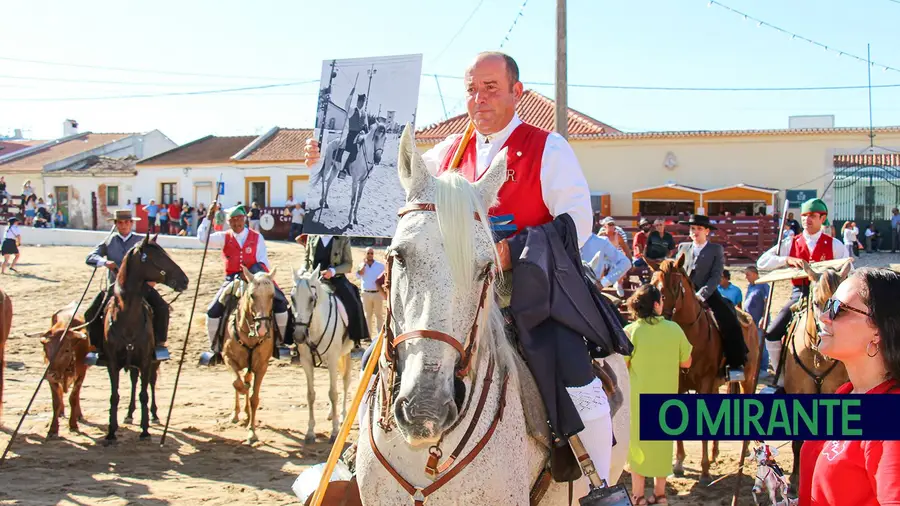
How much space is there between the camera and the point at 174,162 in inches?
1834

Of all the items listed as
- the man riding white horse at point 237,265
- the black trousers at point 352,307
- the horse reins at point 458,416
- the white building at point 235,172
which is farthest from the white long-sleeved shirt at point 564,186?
the white building at point 235,172

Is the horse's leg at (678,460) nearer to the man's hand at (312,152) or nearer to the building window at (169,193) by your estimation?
the man's hand at (312,152)

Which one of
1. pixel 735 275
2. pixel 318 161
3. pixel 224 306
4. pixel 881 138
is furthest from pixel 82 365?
pixel 881 138

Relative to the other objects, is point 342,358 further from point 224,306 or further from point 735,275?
point 735,275

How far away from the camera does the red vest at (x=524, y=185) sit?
375cm

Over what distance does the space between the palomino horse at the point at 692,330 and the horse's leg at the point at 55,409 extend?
724 centimetres

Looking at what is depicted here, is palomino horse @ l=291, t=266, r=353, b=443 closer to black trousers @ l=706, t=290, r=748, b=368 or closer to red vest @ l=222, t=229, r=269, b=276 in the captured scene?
red vest @ l=222, t=229, r=269, b=276

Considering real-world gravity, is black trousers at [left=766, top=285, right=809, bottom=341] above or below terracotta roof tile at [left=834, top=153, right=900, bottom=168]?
below

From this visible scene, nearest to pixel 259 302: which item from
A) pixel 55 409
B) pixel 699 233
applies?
pixel 55 409

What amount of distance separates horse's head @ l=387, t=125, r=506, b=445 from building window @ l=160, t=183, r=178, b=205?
4590 centimetres

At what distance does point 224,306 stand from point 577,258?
331 inches

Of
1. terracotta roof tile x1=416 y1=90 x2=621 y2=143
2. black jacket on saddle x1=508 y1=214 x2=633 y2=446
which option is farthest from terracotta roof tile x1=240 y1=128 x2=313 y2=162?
black jacket on saddle x1=508 y1=214 x2=633 y2=446

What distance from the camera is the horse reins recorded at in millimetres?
2887

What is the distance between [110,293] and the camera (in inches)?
408
